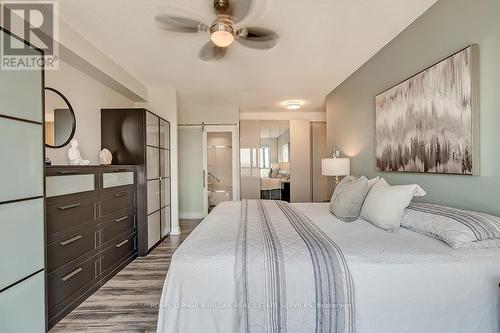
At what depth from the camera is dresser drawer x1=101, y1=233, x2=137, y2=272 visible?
2.55m

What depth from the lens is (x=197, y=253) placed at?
1368 millimetres

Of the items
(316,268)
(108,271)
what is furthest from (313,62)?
(108,271)

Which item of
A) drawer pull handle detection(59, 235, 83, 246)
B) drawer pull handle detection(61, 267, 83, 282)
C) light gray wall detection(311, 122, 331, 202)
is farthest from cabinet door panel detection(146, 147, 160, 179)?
light gray wall detection(311, 122, 331, 202)

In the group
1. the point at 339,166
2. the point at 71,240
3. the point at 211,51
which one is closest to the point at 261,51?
the point at 211,51

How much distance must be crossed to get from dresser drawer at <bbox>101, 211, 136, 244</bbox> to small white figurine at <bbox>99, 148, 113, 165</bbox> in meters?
0.70

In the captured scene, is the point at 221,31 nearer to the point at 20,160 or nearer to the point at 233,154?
the point at 20,160

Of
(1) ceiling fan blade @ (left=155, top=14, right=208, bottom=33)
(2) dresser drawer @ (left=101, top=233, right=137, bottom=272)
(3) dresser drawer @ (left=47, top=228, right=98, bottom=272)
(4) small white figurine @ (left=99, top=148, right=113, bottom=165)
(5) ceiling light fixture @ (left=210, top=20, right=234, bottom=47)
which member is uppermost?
(1) ceiling fan blade @ (left=155, top=14, right=208, bottom=33)

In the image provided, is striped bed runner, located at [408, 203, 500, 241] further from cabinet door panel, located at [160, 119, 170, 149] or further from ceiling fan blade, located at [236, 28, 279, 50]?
cabinet door panel, located at [160, 119, 170, 149]

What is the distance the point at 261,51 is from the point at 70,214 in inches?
99.8

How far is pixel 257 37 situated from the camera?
86.7 inches

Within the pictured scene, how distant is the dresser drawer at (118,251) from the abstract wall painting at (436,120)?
314 centimetres

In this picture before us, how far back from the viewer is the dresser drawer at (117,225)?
8.49 feet

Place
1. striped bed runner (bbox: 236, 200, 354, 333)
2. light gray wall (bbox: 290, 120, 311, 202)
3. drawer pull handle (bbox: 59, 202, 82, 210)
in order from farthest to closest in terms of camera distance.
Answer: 1. light gray wall (bbox: 290, 120, 311, 202)
2. drawer pull handle (bbox: 59, 202, 82, 210)
3. striped bed runner (bbox: 236, 200, 354, 333)

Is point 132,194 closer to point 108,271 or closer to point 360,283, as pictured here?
point 108,271
